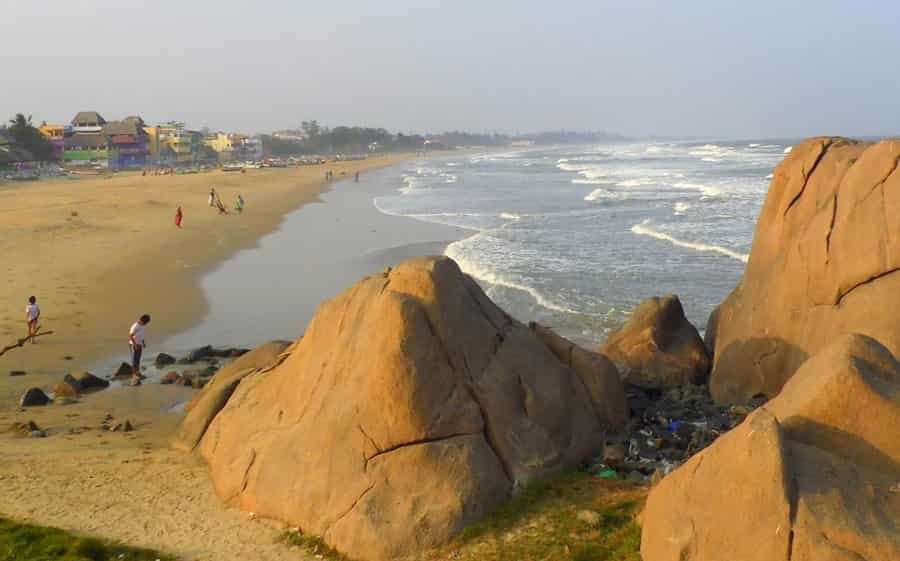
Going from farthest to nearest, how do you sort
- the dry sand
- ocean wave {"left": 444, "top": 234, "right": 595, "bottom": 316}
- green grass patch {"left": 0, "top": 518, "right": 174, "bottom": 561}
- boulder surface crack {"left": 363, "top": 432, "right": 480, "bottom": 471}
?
ocean wave {"left": 444, "top": 234, "right": 595, "bottom": 316}
the dry sand
boulder surface crack {"left": 363, "top": 432, "right": 480, "bottom": 471}
green grass patch {"left": 0, "top": 518, "right": 174, "bottom": 561}

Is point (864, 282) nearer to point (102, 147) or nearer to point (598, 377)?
point (598, 377)

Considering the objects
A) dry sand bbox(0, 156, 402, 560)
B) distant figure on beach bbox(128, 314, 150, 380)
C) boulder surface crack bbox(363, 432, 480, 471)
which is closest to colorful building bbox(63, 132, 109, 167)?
dry sand bbox(0, 156, 402, 560)

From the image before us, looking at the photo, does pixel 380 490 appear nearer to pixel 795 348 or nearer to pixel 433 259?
pixel 433 259

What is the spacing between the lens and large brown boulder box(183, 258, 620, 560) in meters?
9.63

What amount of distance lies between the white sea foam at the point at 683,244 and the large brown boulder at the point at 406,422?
19745 millimetres

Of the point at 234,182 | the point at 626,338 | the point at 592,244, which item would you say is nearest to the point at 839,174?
the point at 626,338

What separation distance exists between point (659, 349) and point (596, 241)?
71.3ft

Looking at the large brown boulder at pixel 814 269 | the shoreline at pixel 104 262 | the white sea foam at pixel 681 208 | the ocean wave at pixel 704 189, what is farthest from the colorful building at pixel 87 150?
the large brown boulder at pixel 814 269

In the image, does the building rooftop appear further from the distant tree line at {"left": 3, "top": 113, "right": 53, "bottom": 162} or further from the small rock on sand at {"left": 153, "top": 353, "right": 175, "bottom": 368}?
the small rock on sand at {"left": 153, "top": 353, "right": 175, "bottom": 368}

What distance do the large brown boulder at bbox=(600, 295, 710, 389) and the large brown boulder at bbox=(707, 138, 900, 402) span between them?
545mm

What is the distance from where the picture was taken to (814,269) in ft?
44.3

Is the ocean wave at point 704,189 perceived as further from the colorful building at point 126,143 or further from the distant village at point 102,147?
the colorful building at point 126,143

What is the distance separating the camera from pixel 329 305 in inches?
478

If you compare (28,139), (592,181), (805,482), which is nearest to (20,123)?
(28,139)
